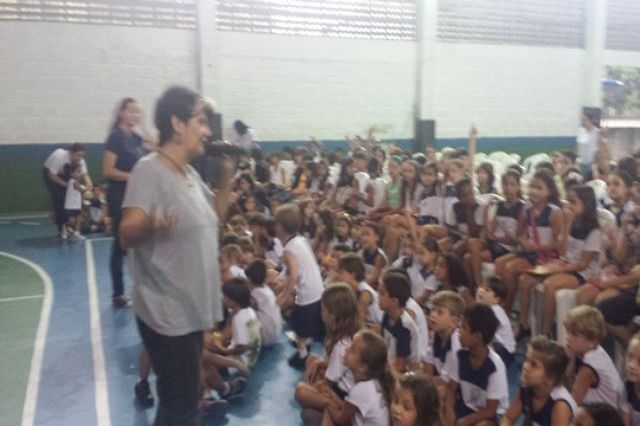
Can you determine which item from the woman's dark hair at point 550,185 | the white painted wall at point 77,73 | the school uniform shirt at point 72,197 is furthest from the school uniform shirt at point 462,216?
the white painted wall at point 77,73

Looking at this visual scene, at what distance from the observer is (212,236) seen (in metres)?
2.14

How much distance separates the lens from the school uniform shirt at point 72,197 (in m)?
8.52

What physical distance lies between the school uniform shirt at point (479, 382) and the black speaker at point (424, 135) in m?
9.47

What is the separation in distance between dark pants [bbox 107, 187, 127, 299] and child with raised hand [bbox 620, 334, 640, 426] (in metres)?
3.12

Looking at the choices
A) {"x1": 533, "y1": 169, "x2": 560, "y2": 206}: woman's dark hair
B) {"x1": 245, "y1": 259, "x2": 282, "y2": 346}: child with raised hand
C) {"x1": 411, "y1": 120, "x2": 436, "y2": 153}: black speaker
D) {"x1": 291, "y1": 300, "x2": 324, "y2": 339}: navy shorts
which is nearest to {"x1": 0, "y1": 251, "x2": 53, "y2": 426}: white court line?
{"x1": 245, "y1": 259, "x2": 282, "y2": 346}: child with raised hand

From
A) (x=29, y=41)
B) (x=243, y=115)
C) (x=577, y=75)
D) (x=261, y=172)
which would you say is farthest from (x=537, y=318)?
(x=577, y=75)

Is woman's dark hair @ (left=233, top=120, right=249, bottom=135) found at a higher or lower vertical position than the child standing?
higher

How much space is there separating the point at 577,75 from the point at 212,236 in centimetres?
1353

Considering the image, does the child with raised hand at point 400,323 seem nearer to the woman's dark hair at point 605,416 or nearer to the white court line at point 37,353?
the woman's dark hair at point 605,416

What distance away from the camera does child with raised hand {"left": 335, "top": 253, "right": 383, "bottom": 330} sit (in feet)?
13.3

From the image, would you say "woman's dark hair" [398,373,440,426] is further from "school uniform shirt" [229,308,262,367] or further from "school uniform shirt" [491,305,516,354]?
"school uniform shirt" [229,308,262,367]

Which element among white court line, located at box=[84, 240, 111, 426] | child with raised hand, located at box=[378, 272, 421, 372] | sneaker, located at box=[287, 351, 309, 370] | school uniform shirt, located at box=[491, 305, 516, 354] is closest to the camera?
child with raised hand, located at box=[378, 272, 421, 372]

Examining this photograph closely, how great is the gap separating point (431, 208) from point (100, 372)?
3.20 metres

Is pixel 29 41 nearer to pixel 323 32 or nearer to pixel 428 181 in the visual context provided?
pixel 323 32
